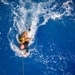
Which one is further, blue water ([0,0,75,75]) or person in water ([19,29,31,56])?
blue water ([0,0,75,75])

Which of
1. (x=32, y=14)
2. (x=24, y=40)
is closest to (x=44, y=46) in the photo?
(x=24, y=40)

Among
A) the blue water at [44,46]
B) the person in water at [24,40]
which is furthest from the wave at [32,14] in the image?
the person in water at [24,40]

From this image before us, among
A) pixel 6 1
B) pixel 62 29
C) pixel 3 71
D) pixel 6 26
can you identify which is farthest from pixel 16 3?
pixel 3 71

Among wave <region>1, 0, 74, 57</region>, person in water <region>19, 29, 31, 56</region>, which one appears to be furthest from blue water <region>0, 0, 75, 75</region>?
person in water <region>19, 29, 31, 56</region>

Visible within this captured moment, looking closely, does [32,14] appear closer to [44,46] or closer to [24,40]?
[24,40]

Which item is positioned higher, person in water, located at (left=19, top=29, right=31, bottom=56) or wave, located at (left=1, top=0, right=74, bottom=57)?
wave, located at (left=1, top=0, right=74, bottom=57)

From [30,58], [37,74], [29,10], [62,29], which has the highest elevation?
[29,10]

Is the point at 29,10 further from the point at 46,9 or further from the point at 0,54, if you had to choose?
the point at 0,54

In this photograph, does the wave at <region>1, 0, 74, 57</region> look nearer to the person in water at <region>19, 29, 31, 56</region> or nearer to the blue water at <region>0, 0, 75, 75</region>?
the blue water at <region>0, 0, 75, 75</region>
